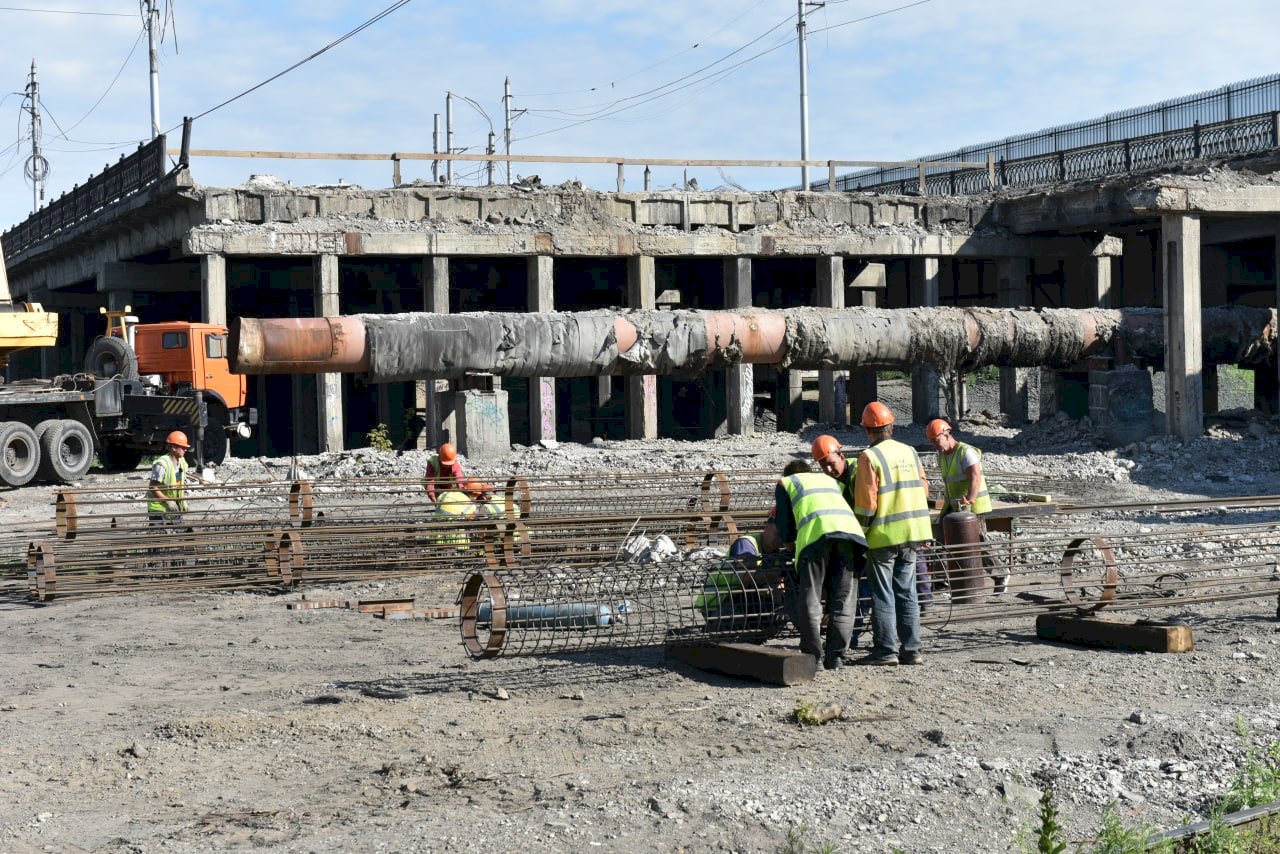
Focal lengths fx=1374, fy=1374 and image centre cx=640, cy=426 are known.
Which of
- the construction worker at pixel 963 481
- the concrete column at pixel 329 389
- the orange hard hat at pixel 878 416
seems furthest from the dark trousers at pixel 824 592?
the concrete column at pixel 329 389

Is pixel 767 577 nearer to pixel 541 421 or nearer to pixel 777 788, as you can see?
pixel 777 788

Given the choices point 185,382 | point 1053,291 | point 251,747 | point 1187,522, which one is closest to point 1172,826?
point 251,747

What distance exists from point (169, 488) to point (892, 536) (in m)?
6.85

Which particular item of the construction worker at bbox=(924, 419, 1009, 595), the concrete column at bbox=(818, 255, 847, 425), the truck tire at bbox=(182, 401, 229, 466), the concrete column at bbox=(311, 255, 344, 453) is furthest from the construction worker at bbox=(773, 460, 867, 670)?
the concrete column at bbox=(818, 255, 847, 425)

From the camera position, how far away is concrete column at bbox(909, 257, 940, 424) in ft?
85.9

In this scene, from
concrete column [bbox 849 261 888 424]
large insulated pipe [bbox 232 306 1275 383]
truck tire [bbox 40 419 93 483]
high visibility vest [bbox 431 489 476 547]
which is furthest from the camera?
concrete column [bbox 849 261 888 424]

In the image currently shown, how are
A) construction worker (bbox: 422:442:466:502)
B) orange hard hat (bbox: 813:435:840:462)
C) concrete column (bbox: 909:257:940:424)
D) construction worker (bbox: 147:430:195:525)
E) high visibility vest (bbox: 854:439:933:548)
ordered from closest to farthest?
high visibility vest (bbox: 854:439:933:548) < orange hard hat (bbox: 813:435:840:462) < construction worker (bbox: 147:430:195:525) < construction worker (bbox: 422:442:466:502) < concrete column (bbox: 909:257:940:424)

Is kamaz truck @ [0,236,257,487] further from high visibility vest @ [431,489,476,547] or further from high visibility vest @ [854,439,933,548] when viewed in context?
high visibility vest @ [854,439,933,548]

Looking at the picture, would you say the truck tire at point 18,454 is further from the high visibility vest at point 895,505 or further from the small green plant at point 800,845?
the small green plant at point 800,845

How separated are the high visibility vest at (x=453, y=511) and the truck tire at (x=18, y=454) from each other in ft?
32.6

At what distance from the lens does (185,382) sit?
23.2m

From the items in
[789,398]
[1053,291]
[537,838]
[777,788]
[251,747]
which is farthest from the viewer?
[1053,291]

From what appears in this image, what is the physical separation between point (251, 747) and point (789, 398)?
22758 millimetres

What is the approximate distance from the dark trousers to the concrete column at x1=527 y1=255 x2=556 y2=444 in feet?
57.1
